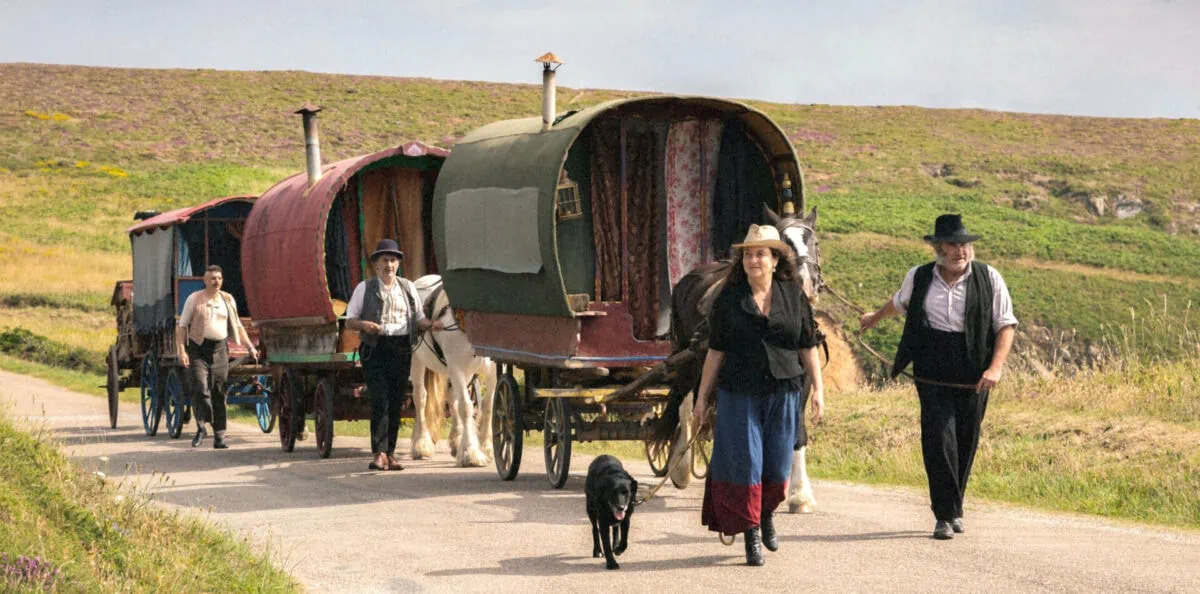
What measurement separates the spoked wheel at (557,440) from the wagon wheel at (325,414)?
3664mm

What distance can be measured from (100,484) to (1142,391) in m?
10.1

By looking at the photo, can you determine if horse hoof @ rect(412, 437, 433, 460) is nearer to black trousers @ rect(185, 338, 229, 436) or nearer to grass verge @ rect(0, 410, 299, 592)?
black trousers @ rect(185, 338, 229, 436)

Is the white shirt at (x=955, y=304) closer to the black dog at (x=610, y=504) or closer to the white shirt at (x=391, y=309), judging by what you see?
the black dog at (x=610, y=504)

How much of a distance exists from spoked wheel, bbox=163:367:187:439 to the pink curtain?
26.5 ft

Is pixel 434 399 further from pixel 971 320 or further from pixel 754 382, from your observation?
pixel 754 382

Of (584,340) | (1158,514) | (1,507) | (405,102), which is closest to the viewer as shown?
(1,507)

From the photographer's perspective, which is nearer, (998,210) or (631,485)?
(631,485)

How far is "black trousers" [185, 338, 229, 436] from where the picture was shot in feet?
58.6

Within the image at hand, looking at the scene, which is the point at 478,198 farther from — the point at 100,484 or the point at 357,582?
the point at 357,582

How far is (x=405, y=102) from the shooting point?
95.3m

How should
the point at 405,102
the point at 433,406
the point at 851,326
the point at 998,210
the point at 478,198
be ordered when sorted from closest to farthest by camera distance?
the point at 478,198 → the point at 433,406 → the point at 851,326 → the point at 998,210 → the point at 405,102

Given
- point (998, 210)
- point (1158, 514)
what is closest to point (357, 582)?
point (1158, 514)

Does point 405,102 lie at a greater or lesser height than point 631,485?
greater

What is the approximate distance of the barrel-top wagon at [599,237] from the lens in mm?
13336
